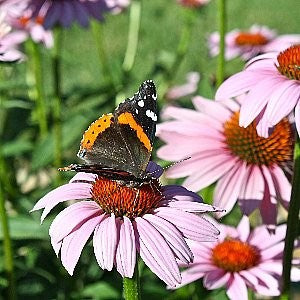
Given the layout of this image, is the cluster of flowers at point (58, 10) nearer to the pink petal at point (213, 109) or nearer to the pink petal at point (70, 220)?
the pink petal at point (213, 109)

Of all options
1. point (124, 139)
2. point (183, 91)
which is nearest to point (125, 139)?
point (124, 139)

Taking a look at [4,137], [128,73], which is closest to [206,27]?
[128,73]

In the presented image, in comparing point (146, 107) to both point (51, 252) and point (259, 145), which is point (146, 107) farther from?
point (51, 252)

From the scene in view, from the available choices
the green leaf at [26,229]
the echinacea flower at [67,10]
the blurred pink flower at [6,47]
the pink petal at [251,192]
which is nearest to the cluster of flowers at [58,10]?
the echinacea flower at [67,10]

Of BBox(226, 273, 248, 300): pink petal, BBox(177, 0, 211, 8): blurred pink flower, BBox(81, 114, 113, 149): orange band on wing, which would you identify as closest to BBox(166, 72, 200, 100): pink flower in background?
BBox(177, 0, 211, 8): blurred pink flower

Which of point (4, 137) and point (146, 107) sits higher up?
point (146, 107)

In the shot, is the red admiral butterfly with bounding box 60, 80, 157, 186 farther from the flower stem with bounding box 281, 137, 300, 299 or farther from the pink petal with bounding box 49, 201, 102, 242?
the flower stem with bounding box 281, 137, 300, 299

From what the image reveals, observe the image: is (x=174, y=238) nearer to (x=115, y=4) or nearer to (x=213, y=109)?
(x=213, y=109)
